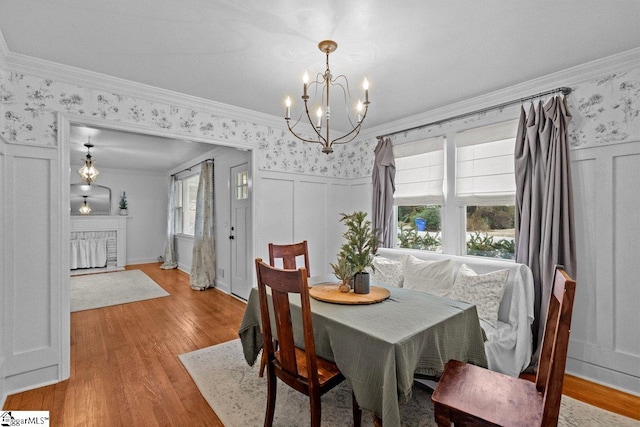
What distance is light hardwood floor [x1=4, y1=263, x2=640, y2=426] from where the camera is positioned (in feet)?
6.68

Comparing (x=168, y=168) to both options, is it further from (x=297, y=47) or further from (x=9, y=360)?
(x=297, y=47)

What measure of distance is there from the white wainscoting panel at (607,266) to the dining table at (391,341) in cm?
138

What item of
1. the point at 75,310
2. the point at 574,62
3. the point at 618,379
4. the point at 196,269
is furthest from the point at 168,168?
the point at 618,379

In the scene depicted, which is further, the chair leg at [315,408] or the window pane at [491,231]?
the window pane at [491,231]

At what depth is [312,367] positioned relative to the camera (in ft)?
5.04

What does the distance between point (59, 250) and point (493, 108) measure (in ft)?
13.5

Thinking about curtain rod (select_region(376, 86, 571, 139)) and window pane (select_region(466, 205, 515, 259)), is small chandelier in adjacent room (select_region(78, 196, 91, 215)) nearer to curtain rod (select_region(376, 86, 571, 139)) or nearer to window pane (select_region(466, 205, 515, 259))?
curtain rod (select_region(376, 86, 571, 139))

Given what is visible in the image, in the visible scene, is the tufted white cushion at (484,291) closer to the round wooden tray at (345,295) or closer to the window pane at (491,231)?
the window pane at (491,231)

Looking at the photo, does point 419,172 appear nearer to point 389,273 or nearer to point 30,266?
point 389,273

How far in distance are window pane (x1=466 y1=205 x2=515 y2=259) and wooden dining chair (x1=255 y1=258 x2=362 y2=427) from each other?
2187 mm

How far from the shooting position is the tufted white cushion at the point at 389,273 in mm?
3115

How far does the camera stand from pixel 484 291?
2514 mm

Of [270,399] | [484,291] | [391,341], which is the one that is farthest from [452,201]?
[270,399]

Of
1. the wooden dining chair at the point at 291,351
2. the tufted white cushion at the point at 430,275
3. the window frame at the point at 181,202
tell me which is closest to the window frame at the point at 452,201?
the tufted white cushion at the point at 430,275
